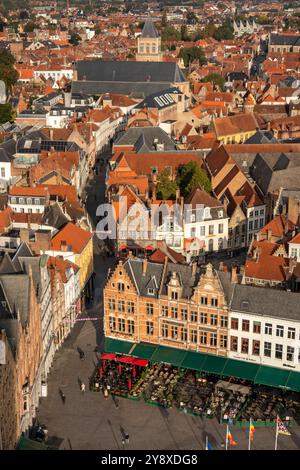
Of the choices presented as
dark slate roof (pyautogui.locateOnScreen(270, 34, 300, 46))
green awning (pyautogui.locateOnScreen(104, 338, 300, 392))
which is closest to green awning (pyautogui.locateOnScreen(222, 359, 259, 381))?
green awning (pyautogui.locateOnScreen(104, 338, 300, 392))

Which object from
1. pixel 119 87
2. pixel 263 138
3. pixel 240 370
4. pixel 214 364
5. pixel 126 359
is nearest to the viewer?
pixel 240 370

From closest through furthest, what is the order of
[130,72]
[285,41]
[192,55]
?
[130,72] → [192,55] → [285,41]

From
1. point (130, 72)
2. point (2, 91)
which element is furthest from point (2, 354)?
point (130, 72)

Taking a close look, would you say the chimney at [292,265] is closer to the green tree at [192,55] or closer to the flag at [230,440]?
the flag at [230,440]

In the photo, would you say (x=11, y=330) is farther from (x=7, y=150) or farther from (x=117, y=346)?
(x=7, y=150)

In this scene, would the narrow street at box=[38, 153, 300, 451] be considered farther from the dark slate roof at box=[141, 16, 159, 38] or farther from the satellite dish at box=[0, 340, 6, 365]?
the dark slate roof at box=[141, 16, 159, 38]
